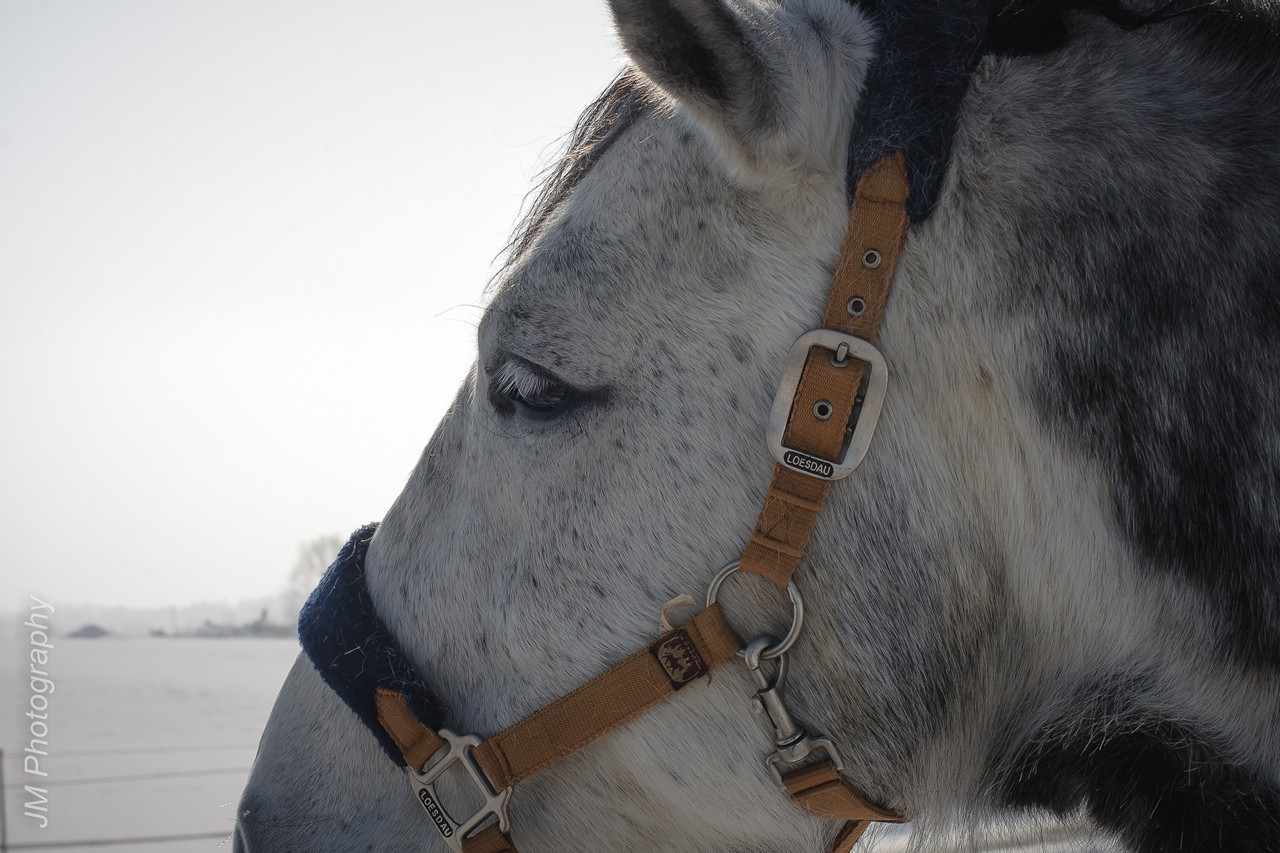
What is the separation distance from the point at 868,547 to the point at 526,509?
1.58 feet

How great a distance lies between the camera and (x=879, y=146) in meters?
1.12

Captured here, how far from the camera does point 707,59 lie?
3.64 feet

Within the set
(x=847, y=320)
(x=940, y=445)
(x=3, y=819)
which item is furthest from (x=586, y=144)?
(x=3, y=819)

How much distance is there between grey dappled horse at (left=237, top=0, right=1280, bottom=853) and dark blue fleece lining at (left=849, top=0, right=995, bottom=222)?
0.09 ft

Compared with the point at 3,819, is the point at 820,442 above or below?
above

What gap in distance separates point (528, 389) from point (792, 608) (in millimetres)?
474

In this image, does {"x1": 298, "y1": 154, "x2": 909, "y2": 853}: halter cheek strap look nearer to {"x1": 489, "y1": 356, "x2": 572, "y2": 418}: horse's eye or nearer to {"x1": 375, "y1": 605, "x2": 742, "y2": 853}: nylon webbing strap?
{"x1": 375, "y1": 605, "x2": 742, "y2": 853}: nylon webbing strap

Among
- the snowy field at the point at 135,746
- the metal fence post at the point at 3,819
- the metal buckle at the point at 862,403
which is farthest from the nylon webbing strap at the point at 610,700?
the metal fence post at the point at 3,819

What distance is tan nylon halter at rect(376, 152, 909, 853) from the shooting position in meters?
1.12

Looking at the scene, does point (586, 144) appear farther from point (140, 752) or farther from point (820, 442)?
point (140, 752)

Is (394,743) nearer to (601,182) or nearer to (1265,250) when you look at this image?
(601,182)

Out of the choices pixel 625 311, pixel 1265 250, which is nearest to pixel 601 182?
pixel 625 311

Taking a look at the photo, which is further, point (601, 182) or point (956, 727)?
point (601, 182)

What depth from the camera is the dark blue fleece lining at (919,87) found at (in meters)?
1.12
